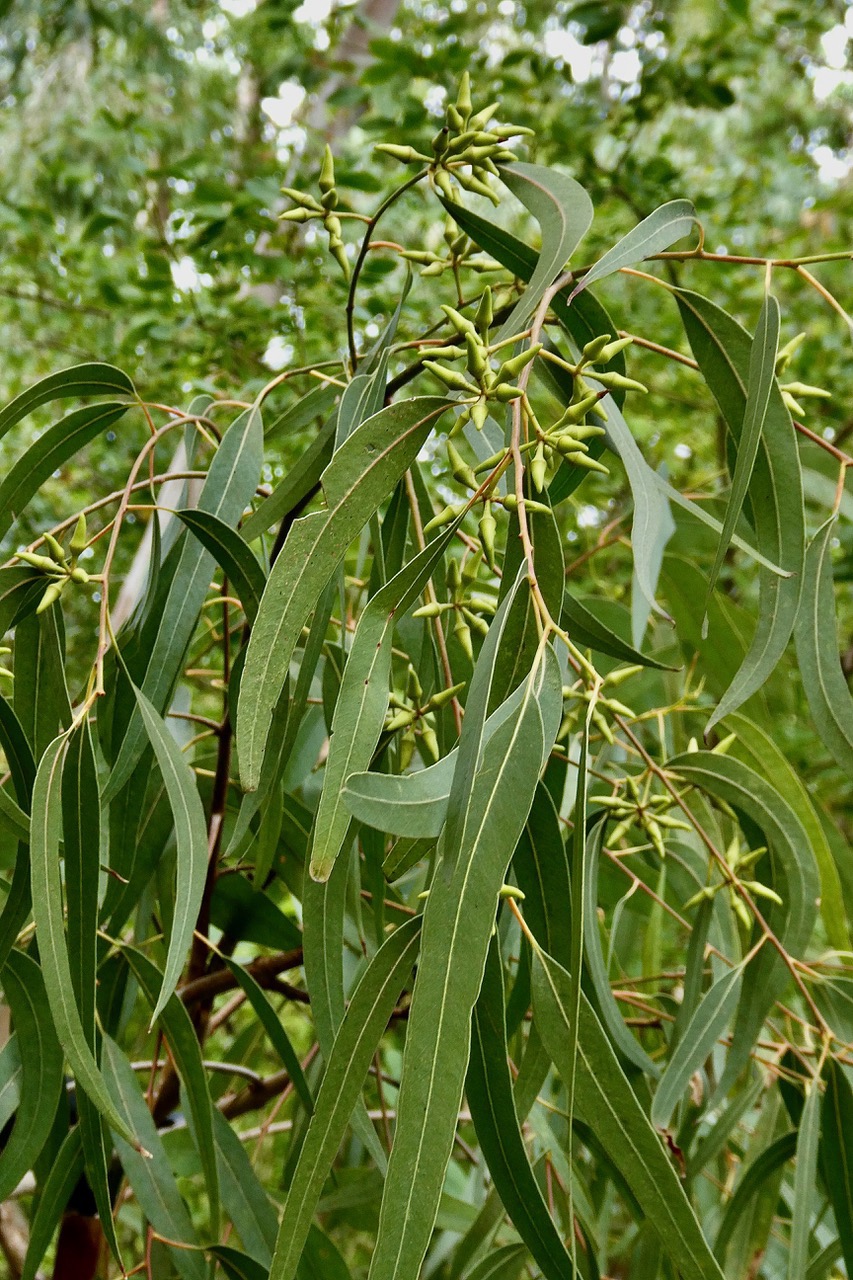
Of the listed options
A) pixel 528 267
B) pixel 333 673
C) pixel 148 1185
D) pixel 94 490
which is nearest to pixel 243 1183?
pixel 148 1185

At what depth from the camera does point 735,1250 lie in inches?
32.6

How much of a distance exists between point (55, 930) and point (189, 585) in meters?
0.23

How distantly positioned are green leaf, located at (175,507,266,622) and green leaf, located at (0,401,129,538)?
118 millimetres

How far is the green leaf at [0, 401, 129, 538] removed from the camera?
0.67 meters

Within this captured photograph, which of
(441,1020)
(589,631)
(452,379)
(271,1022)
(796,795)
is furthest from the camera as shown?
(796,795)

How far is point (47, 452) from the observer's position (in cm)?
70

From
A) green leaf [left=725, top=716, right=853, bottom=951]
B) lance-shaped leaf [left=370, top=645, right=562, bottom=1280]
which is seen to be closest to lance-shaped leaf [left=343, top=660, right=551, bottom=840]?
Answer: lance-shaped leaf [left=370, top=645, right=562, bottom=1280]

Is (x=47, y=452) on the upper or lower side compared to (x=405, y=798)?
upper

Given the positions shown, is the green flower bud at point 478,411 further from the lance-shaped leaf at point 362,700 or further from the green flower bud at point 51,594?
the green flower bud at point 51,594

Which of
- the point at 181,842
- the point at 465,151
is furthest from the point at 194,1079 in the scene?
the point at 465,151

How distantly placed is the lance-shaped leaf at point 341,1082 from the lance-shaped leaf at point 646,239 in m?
0.30

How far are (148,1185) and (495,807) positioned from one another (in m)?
0.39

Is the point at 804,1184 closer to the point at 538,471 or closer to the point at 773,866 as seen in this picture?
the point at 773,866

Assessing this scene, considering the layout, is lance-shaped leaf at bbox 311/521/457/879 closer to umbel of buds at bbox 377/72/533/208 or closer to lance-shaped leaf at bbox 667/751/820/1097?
umbel of buds at bbox 377/72/533/208
